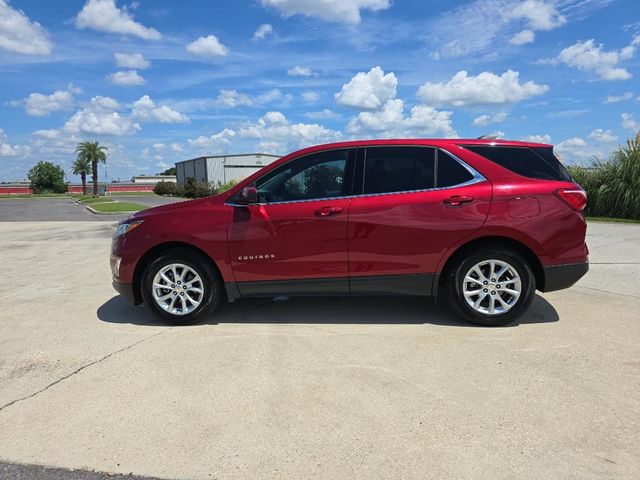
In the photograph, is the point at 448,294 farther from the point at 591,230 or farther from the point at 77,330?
the point at 591,230

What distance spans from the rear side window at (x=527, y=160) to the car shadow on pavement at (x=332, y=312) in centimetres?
152

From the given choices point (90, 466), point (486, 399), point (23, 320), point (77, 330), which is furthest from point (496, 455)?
point (23, 320)

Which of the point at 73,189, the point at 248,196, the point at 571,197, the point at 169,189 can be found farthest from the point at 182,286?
the point at 73,189

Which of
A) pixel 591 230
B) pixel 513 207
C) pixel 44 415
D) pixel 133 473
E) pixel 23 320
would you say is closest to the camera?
pixel 133 473

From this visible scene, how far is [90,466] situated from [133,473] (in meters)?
0.28

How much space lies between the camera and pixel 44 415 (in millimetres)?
3316

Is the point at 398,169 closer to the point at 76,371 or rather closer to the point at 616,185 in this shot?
the point at 76,371

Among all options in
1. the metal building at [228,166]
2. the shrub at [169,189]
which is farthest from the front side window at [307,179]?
the metal building at [228,166]

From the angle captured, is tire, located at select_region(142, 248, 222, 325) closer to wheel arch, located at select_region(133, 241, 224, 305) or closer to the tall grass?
wheel arch, located at select_region(133, 241, 224, 305)

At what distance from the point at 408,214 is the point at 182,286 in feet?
8.02

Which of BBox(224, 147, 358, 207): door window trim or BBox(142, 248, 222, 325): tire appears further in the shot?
BBox(142, 248, 222, 325): tire

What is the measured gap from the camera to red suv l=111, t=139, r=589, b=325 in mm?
4738

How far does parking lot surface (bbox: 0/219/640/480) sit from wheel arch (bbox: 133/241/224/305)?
0.40 meters

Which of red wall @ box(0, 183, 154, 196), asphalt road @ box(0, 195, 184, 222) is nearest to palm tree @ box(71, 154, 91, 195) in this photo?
red wall @ box(0, 183, 154, 196)
